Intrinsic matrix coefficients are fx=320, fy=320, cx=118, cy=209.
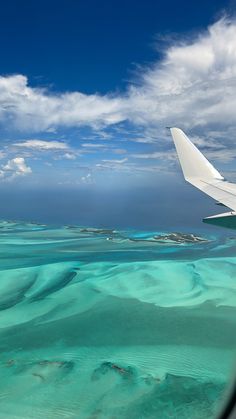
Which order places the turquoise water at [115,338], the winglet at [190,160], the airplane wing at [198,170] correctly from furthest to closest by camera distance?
the turquoise water at [115,338]
the winglet at [190,160]
the airplane wing at [198,170]

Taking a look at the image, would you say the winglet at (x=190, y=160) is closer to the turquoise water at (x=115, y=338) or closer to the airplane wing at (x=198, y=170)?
the airplane wing at (x=198, y=170)

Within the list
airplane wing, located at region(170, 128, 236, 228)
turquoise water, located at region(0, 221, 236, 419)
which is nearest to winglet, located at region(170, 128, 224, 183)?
airplane wing, located at region(170, 128, 236, 228)

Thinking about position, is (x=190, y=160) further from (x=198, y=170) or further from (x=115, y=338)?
(x=115, y=338)

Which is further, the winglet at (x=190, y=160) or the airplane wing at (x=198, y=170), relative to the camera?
the winglet at (x=190, y=160)

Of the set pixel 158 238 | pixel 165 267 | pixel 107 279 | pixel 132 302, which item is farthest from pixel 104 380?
pixel 158 238

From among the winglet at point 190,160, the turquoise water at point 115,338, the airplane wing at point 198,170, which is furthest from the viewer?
the turquoise water at point 115,338

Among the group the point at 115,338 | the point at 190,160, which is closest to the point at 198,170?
the point at 190,160

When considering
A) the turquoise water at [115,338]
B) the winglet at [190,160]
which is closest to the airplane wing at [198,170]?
the winglet at [190,160]

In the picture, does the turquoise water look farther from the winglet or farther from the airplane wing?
the winglet
